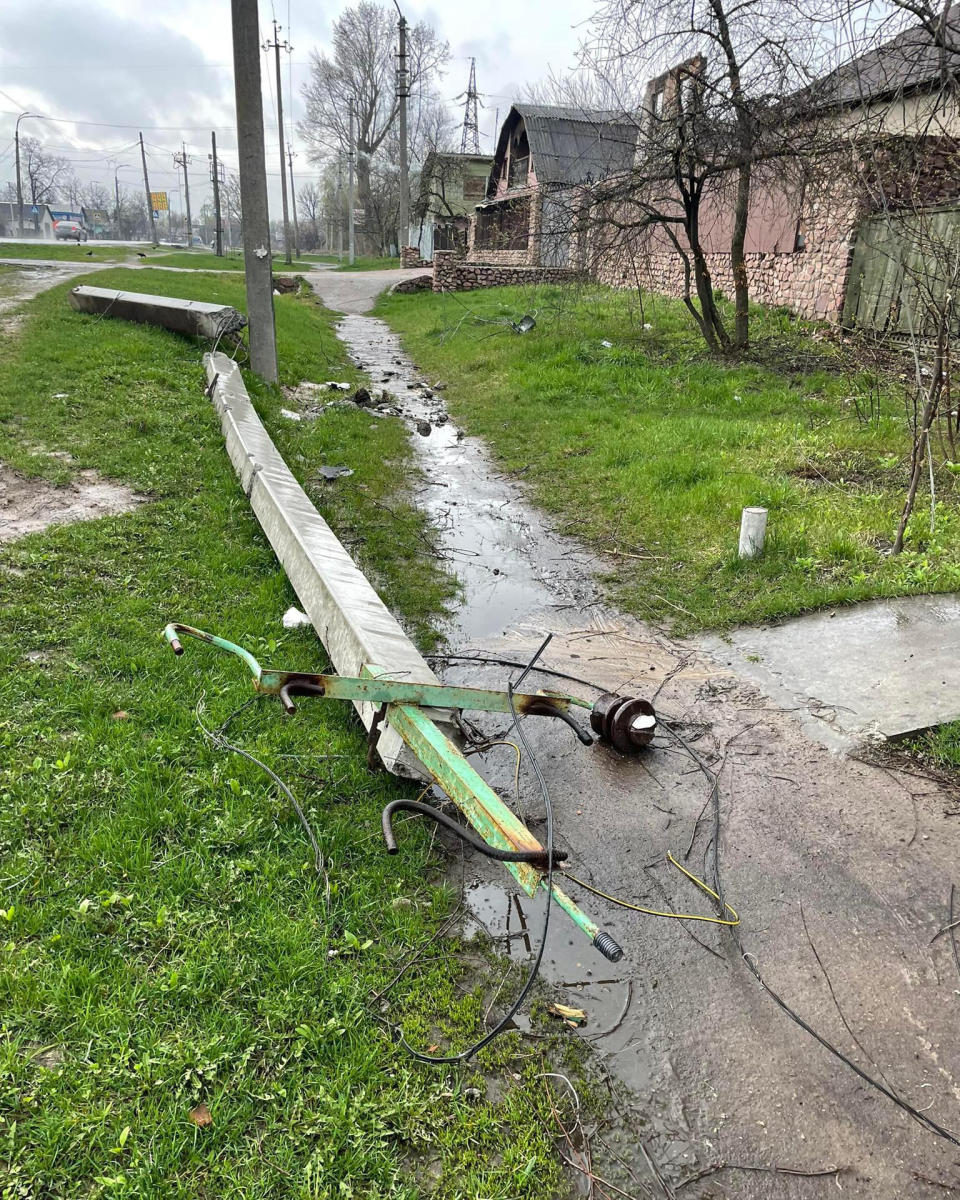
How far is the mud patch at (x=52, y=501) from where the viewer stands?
5539 mm

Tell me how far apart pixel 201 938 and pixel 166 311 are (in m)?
11.1

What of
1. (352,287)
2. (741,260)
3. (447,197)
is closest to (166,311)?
(741,260)

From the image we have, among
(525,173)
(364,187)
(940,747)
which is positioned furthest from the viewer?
(364,187)

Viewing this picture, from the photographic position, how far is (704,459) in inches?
307

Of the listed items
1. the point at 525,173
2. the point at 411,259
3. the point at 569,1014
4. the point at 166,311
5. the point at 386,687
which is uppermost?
the point at 525,173

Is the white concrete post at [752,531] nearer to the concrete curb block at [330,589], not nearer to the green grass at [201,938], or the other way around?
the green grass at [201,938]

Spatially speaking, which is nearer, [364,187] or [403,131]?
[403,131]

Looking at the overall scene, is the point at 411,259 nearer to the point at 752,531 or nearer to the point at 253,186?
the point at 253,186

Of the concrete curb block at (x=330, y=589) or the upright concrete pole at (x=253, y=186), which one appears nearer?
the concrete curb block at (x=330, y=589)

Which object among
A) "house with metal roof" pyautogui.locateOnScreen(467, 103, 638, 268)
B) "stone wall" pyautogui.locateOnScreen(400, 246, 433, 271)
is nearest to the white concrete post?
"house with metal roof" pyautogui.locateOnScreen(467, 103, 638, 268)

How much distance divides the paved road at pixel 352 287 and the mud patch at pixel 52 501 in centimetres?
1911

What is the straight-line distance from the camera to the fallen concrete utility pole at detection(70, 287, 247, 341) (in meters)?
11.1

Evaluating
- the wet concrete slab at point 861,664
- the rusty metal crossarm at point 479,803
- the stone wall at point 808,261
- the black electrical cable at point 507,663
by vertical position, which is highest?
the stone wall at point 808,261

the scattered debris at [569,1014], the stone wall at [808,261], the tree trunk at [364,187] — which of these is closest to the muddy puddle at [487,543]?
the scattered debris at [569,1014]
